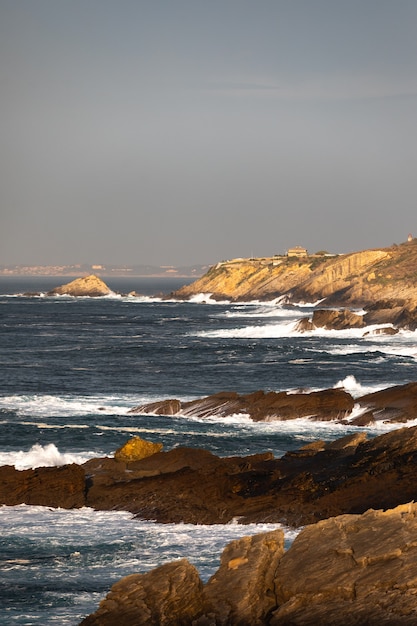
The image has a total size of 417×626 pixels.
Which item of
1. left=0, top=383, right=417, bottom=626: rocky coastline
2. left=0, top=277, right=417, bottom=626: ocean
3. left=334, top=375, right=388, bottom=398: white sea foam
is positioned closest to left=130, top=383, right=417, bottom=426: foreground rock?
left=0, top=383, right=417, bottom=626: rocky coastline

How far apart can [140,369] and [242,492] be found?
43583 mm

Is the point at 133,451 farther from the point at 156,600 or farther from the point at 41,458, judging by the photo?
the point at 156,600

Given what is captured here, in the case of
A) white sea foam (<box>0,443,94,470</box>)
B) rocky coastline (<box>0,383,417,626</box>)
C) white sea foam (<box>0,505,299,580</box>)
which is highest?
rocky coastline (<box>0,383,417,626</box>)

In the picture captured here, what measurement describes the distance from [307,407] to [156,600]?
29331mm

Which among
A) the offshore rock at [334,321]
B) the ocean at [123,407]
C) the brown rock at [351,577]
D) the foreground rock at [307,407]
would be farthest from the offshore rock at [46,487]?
A: the offshore rock at [334,321]

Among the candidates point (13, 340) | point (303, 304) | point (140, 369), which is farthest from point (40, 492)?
point (303, 304)

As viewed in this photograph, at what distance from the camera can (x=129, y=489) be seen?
29.1 meters

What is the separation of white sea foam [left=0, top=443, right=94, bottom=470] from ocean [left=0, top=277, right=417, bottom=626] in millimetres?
54

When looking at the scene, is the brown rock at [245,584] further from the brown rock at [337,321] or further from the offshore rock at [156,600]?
the brown rock at [337,321]

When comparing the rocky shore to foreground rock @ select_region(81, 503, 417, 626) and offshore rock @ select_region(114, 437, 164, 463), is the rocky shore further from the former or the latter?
foreground rock @ select_region(81, 503, 417, 626)

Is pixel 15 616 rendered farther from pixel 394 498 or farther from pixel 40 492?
pixel 394 498

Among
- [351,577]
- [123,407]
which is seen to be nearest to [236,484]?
[351,577]

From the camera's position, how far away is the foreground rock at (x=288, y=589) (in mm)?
16641

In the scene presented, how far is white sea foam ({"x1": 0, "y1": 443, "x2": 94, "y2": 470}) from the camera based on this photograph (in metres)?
35.4
